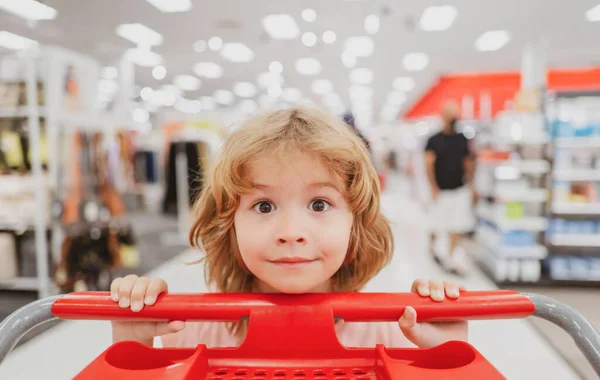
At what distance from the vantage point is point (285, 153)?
0.75 meters

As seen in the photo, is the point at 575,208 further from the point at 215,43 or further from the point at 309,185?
the point at 215,43

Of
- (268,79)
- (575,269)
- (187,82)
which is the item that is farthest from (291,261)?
(187,82)

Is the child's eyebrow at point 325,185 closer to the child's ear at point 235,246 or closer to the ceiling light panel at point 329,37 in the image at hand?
the child's ear at point 235,246

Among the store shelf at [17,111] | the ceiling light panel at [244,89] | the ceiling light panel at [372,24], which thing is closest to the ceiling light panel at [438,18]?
the ceiling light panel at [372,24]

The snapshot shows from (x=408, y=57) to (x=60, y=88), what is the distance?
326 inches

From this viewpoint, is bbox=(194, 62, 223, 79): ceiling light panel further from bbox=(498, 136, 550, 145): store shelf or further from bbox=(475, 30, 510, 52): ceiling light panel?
bbox=(498, 136, 550, 145): store shelf

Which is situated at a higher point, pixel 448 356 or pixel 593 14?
pixel 593 14

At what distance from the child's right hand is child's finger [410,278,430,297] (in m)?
0.45

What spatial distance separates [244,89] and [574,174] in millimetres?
13575

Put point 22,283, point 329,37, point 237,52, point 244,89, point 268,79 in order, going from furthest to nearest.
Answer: point 244,89 → point 268,79 → point 237,52 → point 329,37 → point 22,283

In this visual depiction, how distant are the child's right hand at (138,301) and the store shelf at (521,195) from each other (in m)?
4.09

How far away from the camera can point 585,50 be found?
30.5 ft

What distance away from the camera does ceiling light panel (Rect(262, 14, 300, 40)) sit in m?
5.93

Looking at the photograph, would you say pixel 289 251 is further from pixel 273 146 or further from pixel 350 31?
pixel 350 31
